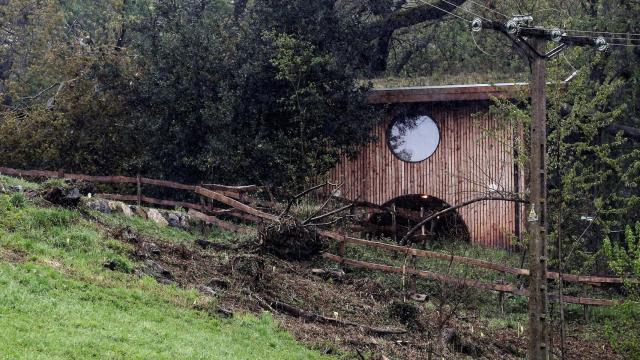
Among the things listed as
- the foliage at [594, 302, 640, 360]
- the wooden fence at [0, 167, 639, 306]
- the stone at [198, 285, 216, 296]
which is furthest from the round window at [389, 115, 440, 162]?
the stone at [198, 285, 216, 296]

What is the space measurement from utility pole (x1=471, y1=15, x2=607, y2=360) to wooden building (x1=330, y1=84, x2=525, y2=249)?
10.0 meters

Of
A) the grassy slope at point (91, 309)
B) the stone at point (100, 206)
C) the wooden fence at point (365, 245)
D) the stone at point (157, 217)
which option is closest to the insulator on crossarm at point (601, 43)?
the wooden fence at point (365, 245)

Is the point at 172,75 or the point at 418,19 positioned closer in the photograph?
the point at 172,75

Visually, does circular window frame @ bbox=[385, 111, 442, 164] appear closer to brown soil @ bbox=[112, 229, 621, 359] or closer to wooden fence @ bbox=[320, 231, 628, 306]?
wooden fence @ bbox=[320, 231, 628, 306]

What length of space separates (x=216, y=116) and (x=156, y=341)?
13513mm

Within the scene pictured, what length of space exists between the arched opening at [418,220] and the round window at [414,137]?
1.27 m

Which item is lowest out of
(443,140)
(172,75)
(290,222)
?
(290,222)

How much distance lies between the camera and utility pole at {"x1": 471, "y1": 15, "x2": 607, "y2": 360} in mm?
12336

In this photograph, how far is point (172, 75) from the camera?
81.7 feet

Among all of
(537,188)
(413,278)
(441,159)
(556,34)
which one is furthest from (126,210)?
(556,34)

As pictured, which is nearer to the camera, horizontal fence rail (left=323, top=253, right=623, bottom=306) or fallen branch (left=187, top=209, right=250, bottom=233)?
horizontal fence rail (left=323, top=253, right=623, bottom=306)

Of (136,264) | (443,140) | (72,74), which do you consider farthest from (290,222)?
(72,74)

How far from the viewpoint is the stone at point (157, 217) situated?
20155 millimetres

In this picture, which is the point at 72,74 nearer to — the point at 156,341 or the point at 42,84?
the point at 42,84
